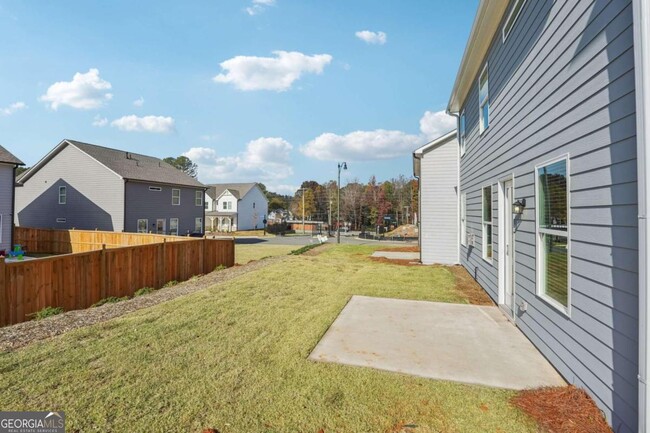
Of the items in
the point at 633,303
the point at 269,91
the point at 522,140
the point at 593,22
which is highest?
the point at 269,91

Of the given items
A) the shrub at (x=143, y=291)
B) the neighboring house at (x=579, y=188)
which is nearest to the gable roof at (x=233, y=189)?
the shrub at (x=143, y=291)

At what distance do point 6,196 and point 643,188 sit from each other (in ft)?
67.2

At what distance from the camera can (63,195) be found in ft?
70.8

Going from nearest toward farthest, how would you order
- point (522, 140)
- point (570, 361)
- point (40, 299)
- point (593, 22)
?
point (593, 22) < point (570, 361) < point (522, 140) < point (40, 299)

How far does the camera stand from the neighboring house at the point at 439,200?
10844 mm

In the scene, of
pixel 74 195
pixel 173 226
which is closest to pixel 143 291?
pixel 173 226

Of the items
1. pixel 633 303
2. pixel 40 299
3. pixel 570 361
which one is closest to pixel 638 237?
pixel 633 303

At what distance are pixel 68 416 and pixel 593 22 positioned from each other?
5.27 meters

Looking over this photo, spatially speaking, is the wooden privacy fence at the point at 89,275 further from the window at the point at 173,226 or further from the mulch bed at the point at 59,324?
the window at the point at 173,226

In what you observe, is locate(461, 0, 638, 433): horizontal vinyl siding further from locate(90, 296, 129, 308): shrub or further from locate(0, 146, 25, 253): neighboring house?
locate(0, 146, 25, 253): neighboring house

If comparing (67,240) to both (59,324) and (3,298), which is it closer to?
(3,298)

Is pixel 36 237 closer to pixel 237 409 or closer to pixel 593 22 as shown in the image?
pixel 237 409

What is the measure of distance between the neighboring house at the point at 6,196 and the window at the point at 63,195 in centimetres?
778

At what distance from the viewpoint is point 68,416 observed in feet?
7.83
